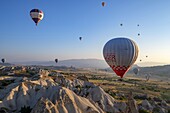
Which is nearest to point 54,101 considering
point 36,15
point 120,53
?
point 120,53

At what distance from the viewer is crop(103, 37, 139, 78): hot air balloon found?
3575 cm

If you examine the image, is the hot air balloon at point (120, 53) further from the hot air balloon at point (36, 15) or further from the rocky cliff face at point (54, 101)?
the hot air balloon at point (36, 15)

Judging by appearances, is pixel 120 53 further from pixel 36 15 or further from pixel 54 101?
pixel 36 15

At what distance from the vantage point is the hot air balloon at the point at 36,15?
54.0 metres

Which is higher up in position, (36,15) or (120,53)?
(36,15)

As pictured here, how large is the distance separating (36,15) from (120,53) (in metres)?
26.3

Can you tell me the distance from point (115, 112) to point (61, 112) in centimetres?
1378

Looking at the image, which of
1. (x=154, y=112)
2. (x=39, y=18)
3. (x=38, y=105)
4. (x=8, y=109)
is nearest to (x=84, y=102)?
(x=38, y=105)

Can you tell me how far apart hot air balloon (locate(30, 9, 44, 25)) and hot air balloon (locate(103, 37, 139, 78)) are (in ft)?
76.5

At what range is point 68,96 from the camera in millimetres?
28672

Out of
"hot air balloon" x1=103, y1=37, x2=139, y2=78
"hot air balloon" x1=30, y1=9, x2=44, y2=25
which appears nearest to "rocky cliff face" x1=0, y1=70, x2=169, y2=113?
"hot air balloon" x1=103, y1=37, x2=139, y2=78

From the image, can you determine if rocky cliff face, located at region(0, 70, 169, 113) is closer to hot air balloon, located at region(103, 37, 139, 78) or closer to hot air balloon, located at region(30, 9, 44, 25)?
hot air balloon, located at region(103, 37, 139, 78)

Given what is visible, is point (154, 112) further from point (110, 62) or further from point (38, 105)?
point (38, 105)

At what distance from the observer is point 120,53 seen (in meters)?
35.8
